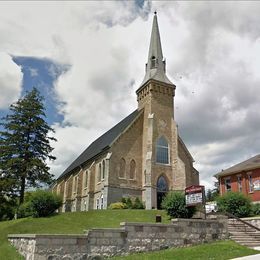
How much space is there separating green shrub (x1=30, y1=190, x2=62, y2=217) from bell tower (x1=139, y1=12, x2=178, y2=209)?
14886 millimetres

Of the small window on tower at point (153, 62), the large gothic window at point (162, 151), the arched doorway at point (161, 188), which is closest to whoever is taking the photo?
the arched doorway at point (161, 188)

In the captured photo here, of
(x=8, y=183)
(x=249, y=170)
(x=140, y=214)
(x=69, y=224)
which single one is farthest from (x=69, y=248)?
(x=249, y=170)

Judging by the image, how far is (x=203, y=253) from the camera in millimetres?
14148

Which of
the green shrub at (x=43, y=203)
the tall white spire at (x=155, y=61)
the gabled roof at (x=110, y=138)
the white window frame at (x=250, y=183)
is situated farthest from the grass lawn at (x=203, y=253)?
the tall white spire at (x=155, y=61)

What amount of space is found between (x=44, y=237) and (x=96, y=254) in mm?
2473

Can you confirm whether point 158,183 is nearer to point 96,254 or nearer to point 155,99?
point 155,99

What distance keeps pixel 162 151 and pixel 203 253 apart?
27955 millimetres

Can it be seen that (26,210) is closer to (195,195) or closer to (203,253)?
(195,195)

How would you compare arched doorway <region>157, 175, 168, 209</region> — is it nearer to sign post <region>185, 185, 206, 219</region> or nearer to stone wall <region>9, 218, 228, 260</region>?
sign post <region>185, 185, 206, 219</region>

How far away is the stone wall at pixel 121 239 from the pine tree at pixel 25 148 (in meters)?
19.0

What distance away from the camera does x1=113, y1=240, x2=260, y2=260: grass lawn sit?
13.6 metres

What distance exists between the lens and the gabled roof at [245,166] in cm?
3406

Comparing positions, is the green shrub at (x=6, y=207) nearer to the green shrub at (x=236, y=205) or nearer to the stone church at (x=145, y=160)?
the stone church at (x=145, y=160)

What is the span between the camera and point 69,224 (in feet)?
72.7
